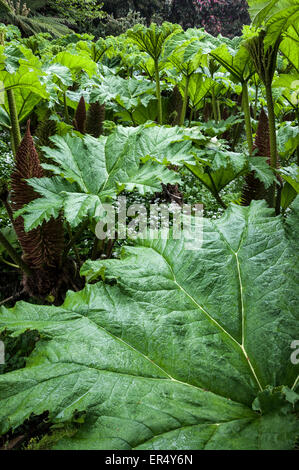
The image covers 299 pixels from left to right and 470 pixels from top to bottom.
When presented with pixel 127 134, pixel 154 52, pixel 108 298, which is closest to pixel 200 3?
pixel 154 52

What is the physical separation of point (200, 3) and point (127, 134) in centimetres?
1317

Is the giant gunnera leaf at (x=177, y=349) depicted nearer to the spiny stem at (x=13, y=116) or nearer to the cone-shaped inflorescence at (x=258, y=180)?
the cone-shaped inflorescence at (x=258, y=180)

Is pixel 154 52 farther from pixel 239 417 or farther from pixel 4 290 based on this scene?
pixel 239 417

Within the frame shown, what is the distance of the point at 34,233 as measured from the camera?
1538mm

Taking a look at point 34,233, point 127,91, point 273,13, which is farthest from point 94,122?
point 273,13

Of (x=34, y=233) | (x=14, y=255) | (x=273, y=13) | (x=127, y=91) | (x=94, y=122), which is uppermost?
(x=273, y=13)

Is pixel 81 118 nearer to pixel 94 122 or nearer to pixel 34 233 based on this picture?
pixel 94 122

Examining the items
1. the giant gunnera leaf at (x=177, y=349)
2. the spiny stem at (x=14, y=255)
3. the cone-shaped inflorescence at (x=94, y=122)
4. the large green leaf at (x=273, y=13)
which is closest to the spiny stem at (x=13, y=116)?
the spiny stem at (x=14, y=255)

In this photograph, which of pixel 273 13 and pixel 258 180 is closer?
pixel 273 13

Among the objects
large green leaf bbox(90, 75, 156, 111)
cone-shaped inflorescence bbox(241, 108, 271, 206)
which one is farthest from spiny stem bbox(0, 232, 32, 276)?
large green leaf bbox(90, 75, 156, 111)

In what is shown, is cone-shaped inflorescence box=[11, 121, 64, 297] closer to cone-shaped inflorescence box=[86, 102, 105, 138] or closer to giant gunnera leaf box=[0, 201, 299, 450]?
giant gunnera leaf box=[0, 201, 299, 450]

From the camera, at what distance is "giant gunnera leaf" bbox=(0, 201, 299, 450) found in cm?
79

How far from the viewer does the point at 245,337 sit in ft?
3.33

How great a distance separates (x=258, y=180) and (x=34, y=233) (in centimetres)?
118
